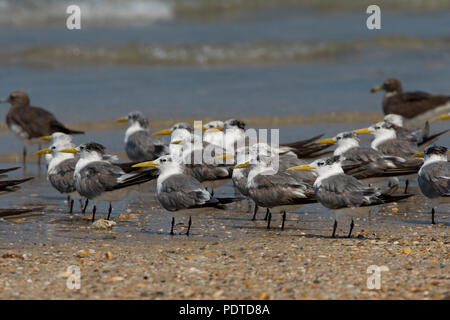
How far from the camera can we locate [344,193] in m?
7.36

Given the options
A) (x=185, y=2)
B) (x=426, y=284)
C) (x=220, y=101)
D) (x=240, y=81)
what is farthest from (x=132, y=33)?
(x=426, y=284)

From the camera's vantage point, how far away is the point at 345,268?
606 cm

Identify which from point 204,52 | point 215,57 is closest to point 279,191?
point 215,57

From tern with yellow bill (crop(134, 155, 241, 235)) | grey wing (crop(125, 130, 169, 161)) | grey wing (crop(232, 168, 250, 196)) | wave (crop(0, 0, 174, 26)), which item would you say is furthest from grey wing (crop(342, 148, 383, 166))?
wave (crop(0, 0, 174, 26))

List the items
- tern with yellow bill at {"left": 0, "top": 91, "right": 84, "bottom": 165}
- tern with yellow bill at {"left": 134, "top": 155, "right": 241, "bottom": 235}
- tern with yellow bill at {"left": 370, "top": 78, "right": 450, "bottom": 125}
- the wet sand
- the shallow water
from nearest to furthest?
the wet sand, tern with yellow bill at {"left": 134, "top": 155, "right": 241, "bottom": 235}, the shallow water, tern with yellow bill at {"left": 0, "top": 91, "right": 84, "bottom": 165}, tern with yellow bill at {"left": 370, "top": 78, "right": 450, "bottom": 125}

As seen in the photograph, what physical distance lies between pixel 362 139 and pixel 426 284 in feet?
24.6

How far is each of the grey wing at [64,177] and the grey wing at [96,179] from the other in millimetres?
290

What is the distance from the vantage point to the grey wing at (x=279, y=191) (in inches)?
306

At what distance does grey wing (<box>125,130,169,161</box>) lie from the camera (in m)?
10.5

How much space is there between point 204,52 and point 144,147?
32.8 ft

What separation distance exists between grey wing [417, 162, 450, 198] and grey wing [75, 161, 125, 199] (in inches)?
122

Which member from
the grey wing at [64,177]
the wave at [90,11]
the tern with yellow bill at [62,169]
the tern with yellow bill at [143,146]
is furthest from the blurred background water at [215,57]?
the grey wing at [64,177]

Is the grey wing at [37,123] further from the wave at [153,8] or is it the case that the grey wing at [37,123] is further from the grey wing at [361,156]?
the wave at [153,8]

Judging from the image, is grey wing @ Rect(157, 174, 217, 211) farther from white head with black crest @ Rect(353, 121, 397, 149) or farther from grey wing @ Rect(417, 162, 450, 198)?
white head with black crest @ Rect(353, 121, 397, 149)
